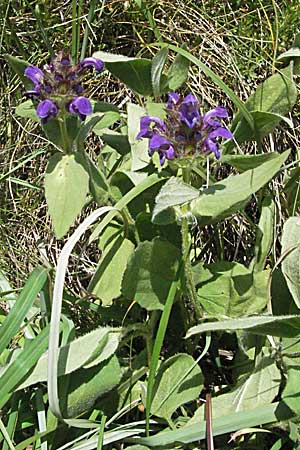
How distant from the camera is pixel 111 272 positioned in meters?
1.31

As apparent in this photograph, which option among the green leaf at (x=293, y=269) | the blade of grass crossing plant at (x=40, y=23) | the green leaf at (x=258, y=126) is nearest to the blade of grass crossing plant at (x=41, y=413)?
the green leaf at (x=293, y=269)

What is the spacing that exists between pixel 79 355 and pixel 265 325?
0.29 metres

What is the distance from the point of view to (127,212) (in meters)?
1.33

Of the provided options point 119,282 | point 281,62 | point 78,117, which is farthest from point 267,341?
point 281,62

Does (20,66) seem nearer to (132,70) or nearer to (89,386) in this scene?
(132,70)

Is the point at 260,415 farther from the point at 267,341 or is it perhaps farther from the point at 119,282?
the point at 119,282

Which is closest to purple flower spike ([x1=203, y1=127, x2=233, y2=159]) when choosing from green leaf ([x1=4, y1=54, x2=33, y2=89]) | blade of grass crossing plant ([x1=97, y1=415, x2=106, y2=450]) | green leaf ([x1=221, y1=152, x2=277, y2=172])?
green leaf ([x1=221, y1=152, x2=277, y2=172])

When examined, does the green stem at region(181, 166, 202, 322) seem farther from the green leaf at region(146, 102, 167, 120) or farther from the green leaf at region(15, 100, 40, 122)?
the green leaf at region(15, 100, 40, 122)

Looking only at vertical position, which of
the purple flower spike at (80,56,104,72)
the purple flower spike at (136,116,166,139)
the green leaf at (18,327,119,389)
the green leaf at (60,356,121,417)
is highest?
the purple flower spike at (80,56,104,72)

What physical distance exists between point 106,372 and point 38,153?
1.91 feet

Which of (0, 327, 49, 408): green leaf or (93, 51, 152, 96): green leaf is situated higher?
(93, 51, 152, 96): green leaf

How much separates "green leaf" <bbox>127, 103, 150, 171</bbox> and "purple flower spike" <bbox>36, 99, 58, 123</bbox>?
0.61 feet

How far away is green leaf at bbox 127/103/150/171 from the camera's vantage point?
132cm

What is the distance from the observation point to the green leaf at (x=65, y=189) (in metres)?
1.15
